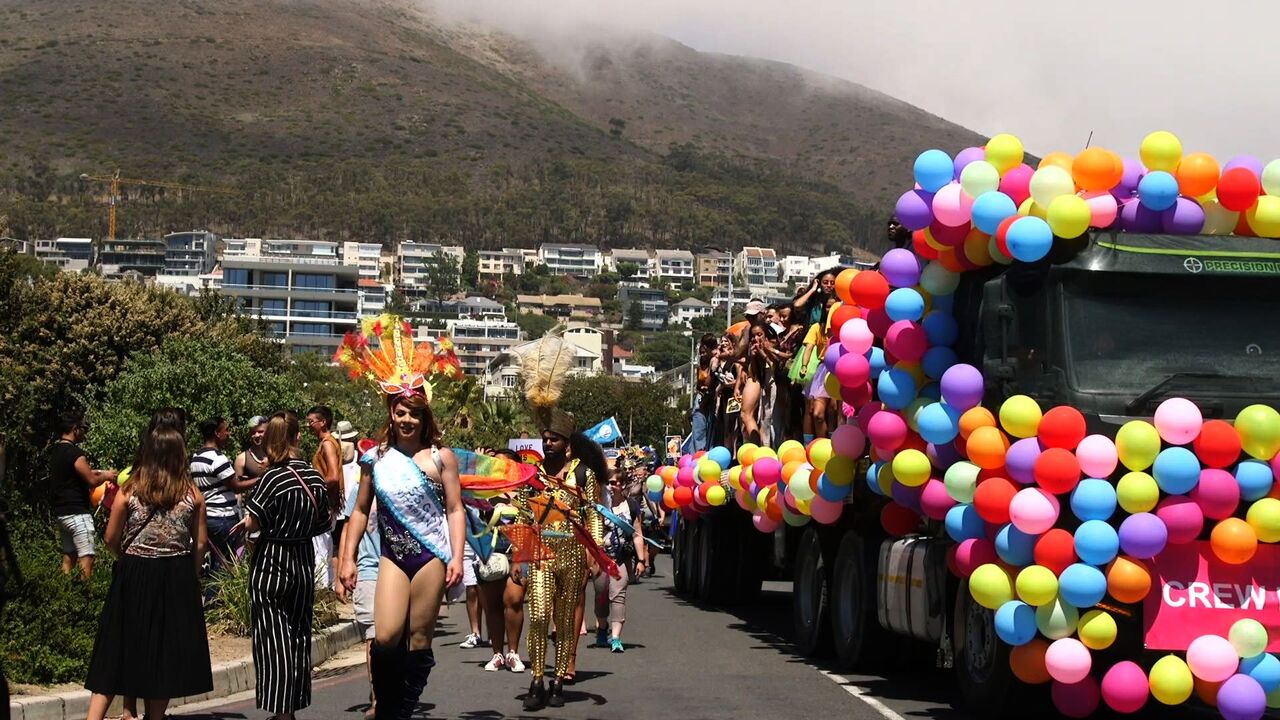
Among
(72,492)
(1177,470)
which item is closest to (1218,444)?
(1177,470)

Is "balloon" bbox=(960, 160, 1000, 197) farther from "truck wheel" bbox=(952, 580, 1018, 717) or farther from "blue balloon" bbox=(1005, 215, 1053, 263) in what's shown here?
"truck wheel" bbox=(952, 580, 1018, 717)

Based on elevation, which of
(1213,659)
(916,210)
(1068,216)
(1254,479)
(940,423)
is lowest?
(1213,659)

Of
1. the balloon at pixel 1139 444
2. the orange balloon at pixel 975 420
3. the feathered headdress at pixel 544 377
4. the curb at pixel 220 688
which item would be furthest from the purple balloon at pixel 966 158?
the curb at pixel 220 688

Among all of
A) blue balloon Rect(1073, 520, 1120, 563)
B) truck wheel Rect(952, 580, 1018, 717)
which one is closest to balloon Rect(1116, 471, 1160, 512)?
blue balloon Rect(1073, 520, 1120, 563)

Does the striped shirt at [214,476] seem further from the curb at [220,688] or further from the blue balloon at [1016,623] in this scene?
the blue balloon at [1016,623]

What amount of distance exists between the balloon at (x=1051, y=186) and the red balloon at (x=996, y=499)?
1654 millimetres

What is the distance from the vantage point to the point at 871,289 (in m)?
12.2

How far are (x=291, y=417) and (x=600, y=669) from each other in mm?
4626

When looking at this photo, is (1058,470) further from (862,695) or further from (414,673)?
(414,673)

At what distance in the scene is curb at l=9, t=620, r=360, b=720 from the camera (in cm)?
1030

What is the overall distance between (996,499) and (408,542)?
3251mm

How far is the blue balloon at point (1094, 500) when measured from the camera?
31.8 feet

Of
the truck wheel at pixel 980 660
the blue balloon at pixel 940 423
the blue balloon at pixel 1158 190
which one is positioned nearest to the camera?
the blue balloon at pixel 1158 190

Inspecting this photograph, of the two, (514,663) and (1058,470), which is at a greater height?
(1058,470)
